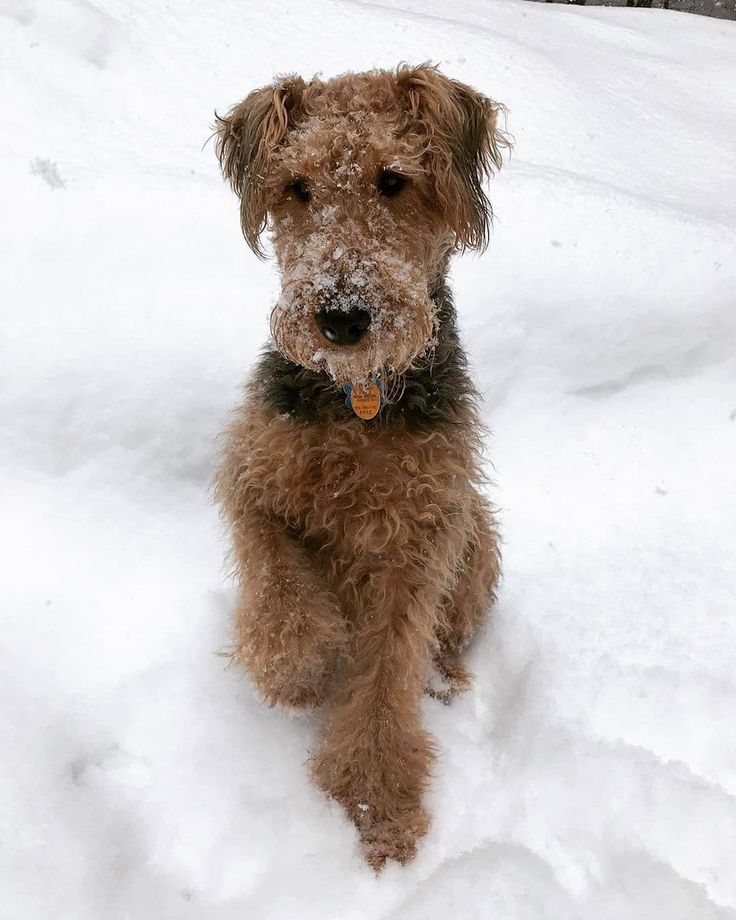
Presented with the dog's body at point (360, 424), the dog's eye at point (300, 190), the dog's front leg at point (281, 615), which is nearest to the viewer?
the dog's body at point (360, 424)

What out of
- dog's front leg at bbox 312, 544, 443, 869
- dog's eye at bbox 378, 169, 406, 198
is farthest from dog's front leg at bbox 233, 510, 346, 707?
dog's eye at bbox 378, 169, 406, 198

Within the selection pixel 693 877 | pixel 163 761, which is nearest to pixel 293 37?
pixel 163 761

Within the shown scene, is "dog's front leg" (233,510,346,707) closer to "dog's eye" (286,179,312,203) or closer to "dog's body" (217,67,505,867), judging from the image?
"dog's body" (217,67,505,867)

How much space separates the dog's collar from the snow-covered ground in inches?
45.7

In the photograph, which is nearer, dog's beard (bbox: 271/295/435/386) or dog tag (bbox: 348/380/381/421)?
dog's beard (bbox: 271/295/435/386)

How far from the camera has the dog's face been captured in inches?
89.1

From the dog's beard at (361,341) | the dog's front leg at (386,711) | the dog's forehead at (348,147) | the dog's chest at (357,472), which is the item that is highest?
the dog's forehead at (348,147)

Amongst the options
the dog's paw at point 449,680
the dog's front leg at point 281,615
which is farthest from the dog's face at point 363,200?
the dog's paw at point 449,680

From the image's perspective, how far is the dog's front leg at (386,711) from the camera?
8.57 ft

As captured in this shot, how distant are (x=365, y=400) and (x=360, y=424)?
9 centimetres

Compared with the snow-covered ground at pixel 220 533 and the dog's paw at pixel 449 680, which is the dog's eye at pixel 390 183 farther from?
the dog's paw at pixel 449 680

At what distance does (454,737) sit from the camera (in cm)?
293

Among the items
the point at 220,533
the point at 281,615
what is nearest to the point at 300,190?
the point at 281,615

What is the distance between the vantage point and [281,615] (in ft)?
8.77
